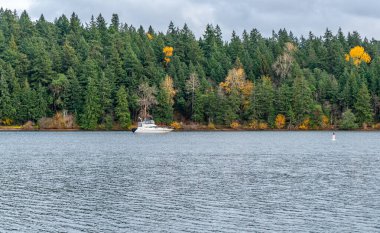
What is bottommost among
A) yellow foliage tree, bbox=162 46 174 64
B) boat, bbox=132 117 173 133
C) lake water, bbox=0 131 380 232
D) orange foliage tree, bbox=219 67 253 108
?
lake water, bbox=0 131 380 232

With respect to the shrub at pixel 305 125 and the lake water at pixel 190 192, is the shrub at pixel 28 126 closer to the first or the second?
the shrub at pixel 305 125

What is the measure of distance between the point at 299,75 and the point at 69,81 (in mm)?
60928

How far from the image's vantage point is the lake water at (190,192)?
37938 millimetres

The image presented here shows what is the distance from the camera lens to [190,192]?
1953 inches

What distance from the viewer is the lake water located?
124 feet

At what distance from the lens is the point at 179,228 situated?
120 feet

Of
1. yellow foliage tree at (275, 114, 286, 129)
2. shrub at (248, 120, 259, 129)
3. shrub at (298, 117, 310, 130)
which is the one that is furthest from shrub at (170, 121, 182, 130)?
shrub at (298, 117, 310, 130)

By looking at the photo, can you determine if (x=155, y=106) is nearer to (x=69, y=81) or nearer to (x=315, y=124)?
(x=69, y=81)

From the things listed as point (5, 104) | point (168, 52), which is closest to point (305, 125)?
point (168, 52)

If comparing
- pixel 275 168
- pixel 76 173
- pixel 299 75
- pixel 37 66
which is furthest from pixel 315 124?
pixel 76 173

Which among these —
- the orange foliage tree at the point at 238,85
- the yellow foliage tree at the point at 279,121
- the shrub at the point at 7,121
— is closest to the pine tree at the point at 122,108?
the orange foliage tree at the point at 238,85

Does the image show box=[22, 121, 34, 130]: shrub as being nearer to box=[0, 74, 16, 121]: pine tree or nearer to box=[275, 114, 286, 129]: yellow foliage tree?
box=[0, 74, 16, 121]: pine tree

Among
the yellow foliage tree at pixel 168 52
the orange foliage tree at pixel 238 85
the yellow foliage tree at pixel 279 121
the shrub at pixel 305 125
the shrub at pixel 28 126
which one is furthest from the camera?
the yellow foliage tree at pixel 168 52

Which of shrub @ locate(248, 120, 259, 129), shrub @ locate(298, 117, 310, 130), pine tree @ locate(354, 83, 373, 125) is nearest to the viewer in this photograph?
pine tree @ locate(354, 83, 373, 125)
